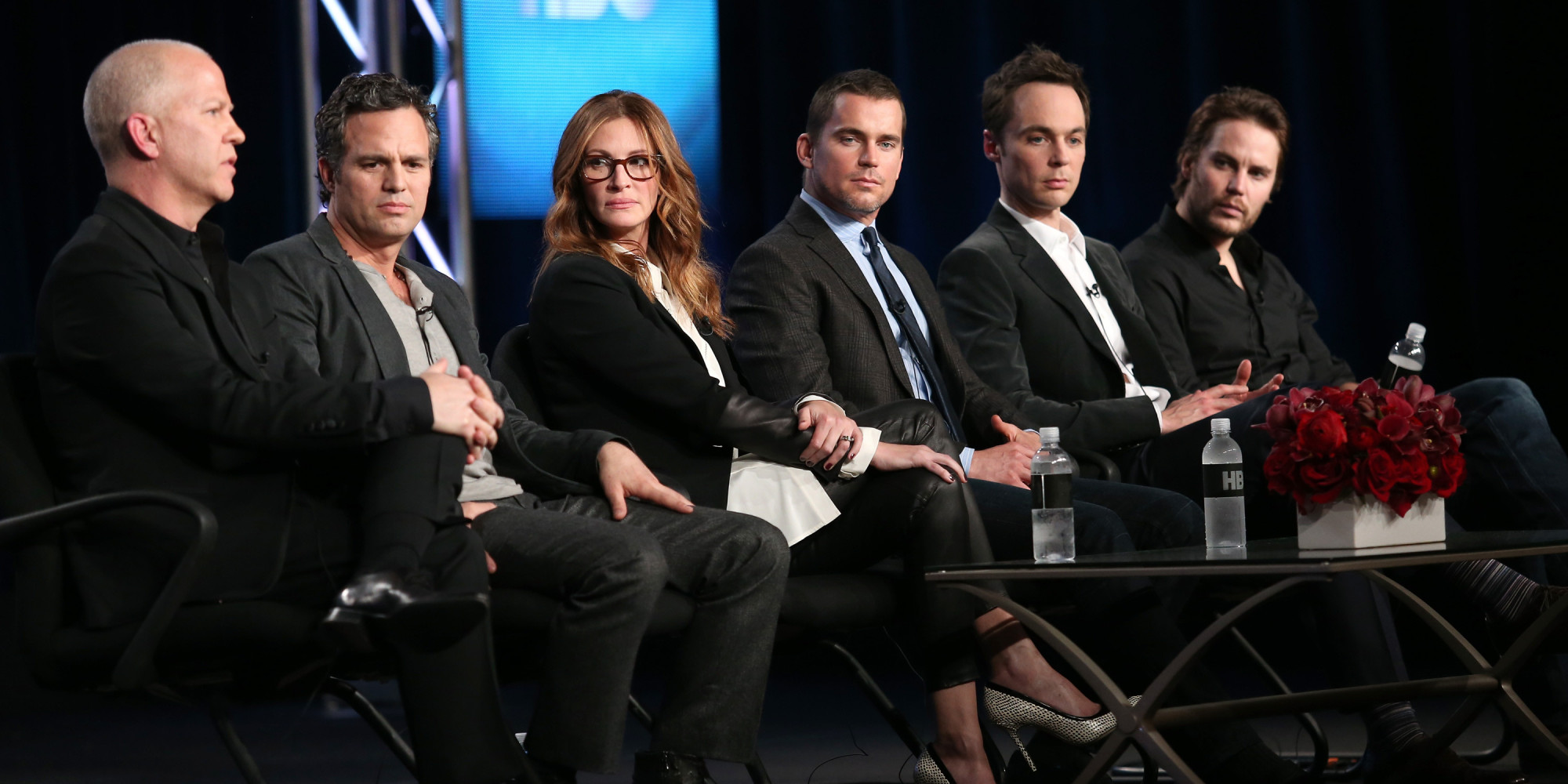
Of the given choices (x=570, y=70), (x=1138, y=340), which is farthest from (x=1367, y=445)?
(x=570, y=70)

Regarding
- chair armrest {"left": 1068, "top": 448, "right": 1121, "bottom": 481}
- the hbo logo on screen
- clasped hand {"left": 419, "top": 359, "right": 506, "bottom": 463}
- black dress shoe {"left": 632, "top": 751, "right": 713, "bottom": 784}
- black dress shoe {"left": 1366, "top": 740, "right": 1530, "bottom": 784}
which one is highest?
the hbo logo on screen

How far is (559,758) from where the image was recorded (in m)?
2.11

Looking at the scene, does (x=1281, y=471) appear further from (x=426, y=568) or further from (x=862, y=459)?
(x=426, y=568)

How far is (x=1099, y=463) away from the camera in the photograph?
312 cm

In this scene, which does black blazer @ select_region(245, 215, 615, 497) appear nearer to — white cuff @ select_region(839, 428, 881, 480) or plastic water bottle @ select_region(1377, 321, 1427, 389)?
white cuff @ select_region(839, 428, 881, 480)

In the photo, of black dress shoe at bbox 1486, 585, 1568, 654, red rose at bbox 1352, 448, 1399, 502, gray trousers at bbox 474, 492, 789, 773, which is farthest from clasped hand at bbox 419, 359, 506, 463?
black dress shoe at bbox 1486, 585, 1568, 654

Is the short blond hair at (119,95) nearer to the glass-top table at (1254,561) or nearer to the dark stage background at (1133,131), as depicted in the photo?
the glass-top table at (1254,561)

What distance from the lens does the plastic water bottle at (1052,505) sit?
249 cm

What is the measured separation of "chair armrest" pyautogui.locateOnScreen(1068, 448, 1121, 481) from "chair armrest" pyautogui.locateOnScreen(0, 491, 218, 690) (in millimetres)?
1830

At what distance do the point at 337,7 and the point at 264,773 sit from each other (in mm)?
1983

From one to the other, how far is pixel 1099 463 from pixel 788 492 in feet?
2.73

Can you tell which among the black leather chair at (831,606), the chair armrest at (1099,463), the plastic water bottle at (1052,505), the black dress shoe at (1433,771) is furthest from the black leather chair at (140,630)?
the black dress shoe at (1433,771)

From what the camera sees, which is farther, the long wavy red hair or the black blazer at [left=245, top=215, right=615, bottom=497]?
the long wavy red hair

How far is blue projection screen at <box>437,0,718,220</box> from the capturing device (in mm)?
4973
